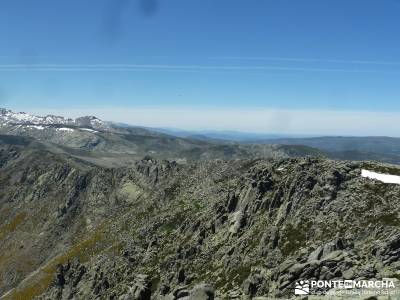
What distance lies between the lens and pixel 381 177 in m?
94.1

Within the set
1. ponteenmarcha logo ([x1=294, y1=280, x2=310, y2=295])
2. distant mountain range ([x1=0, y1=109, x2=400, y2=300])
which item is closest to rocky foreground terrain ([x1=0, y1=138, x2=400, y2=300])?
distant mountain range ([x1=0, y1=109, x2=400, y2=300])

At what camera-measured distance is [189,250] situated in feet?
339

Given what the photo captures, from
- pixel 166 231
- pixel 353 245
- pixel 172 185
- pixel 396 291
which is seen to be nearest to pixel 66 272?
pixel 166 231

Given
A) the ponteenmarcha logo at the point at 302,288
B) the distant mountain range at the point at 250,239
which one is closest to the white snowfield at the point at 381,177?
the distant mountain range at the point at 250,239

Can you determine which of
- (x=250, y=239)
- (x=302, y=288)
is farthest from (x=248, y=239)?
(x=302, y=288)

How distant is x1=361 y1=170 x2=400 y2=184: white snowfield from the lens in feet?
305

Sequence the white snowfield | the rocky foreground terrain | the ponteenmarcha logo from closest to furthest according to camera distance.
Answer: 1. the ponteenmarcha logo
2. the rocky foreground terrain
3. the white snowfield

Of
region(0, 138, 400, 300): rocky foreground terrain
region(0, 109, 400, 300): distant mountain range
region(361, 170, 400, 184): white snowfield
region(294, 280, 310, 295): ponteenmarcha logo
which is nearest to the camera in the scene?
region(294, 280, 310, 295): ponteenmarcha logo

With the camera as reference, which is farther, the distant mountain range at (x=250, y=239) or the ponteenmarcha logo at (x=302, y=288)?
the distant mountain range at (x=250, y=239)

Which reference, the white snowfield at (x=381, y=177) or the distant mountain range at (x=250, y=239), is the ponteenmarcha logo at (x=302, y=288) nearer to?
the distant mountain range at (x=250, y=239)

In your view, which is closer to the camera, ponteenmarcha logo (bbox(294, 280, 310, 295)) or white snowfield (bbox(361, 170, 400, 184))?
ponteenmarcha logo (bbox(294, 280, 310, 295))

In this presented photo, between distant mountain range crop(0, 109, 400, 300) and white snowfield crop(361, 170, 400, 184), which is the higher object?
white snowfield crop(361, 170, 400, 184)

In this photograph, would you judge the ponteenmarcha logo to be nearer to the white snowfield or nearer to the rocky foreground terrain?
the rocky foreground terrain

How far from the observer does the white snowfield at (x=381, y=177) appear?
93056 millimetres
